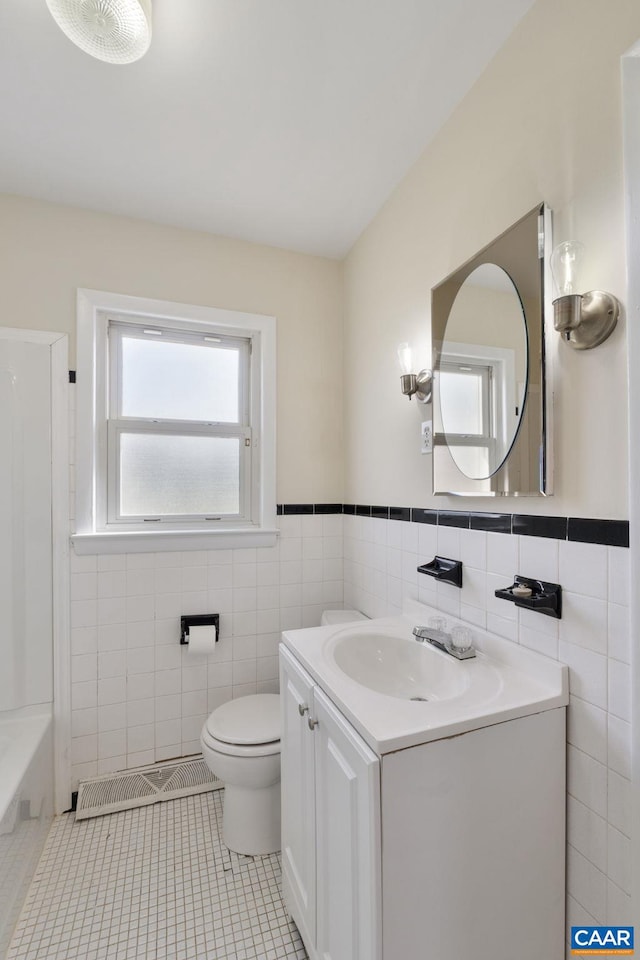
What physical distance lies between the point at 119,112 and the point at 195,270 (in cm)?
69

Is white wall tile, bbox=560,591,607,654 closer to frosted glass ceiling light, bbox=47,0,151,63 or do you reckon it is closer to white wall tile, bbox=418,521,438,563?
white wall tile, bbox=418,521,438,563

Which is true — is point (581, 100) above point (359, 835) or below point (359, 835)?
above

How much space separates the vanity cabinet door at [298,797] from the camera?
1.15 m

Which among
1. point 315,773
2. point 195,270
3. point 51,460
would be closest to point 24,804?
point 315,773

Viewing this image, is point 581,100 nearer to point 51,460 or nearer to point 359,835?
point 359,835

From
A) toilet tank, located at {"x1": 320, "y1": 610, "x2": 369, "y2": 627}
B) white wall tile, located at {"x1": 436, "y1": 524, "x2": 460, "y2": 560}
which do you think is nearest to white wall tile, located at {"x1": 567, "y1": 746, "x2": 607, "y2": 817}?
white wall tile, located at {"x1": 436, "y1": 524, "x2": 460, "y2": 560}

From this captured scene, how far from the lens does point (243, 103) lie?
4.69ft

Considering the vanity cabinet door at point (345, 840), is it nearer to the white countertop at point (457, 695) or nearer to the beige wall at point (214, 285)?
the white countertop at point (457, 695)

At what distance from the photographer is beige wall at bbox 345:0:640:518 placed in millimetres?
931

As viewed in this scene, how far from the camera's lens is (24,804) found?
1489mm

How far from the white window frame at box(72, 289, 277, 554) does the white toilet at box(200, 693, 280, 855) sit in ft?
2.66

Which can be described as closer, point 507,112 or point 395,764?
point 395,764

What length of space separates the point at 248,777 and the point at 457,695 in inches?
37.2

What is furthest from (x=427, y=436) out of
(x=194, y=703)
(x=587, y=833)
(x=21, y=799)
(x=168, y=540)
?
(x=21, y=799)
